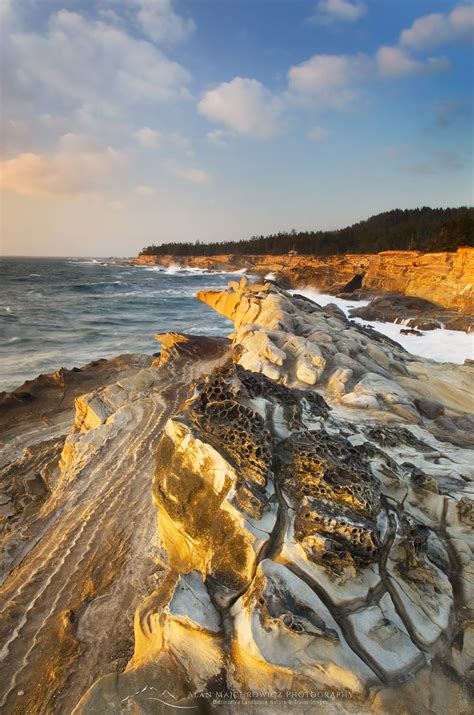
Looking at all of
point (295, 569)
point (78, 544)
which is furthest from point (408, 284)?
point (295, 569)

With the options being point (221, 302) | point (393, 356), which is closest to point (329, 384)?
point (393, 356)

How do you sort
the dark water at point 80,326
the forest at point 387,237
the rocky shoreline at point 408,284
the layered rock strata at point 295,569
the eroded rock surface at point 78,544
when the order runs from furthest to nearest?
the forest at point 387,237 → the rocky shoreline at point 408,284 → the dark water at point 80,326 → the eroded rock surface at point 78,544 → the layered rock strata at point 295,569

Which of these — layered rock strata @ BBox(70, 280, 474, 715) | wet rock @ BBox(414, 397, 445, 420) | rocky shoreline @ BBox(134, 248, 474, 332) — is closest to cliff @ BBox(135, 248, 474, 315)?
rocky shoreline @ BBox(134, 248, 474, 332)

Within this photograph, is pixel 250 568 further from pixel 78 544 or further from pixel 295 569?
pixel 78 544

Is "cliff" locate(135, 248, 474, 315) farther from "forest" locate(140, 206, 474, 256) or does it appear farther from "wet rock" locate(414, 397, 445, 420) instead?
"wet rock" locate(414, 397, 445, 420)

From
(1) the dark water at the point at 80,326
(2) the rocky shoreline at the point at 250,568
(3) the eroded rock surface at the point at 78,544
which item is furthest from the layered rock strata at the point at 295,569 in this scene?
(1) the dark water at the point at 80,326

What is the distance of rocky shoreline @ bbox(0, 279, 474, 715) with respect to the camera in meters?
2.20

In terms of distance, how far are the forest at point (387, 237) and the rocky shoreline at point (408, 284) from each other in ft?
10.8

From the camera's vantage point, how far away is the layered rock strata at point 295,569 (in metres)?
2.16

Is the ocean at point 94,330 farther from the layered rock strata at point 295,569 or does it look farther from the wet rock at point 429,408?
the layered rock strata at point 295,569

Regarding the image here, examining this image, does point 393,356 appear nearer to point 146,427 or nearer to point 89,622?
point 146,427

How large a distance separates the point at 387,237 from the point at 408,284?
2670 centimetres

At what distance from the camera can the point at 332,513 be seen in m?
2.92

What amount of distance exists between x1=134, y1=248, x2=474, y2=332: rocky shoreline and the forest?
329cm
